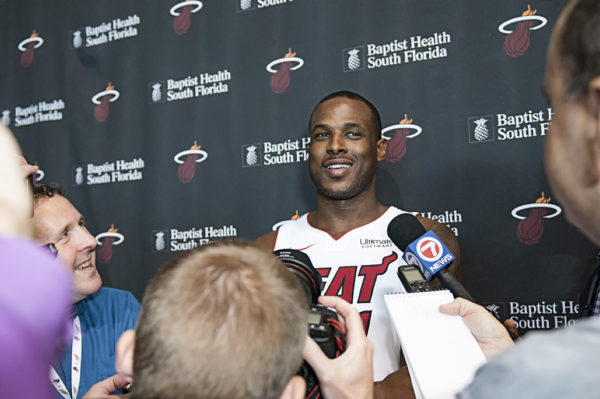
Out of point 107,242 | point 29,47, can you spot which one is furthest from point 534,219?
point 29,47

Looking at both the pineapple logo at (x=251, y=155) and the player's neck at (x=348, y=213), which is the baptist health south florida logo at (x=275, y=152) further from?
the player's neck at (x=348, y=213)

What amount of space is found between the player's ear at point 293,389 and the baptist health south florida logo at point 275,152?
163 centimetres

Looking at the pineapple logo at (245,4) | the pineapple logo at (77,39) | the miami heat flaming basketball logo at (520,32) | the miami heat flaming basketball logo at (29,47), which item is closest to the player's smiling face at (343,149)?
the miami heat flaming basketball logo at (520,32)

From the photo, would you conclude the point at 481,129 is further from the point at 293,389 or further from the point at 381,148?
the point at 293,389

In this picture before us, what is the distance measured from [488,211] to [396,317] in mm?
1280

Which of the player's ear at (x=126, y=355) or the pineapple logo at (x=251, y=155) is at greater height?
the pineapple logo at (x=251, y=155)

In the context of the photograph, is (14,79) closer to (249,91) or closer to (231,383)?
(249,91)

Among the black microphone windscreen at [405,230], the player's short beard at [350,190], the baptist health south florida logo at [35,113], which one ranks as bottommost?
the black microphone windscreen at [405,230]

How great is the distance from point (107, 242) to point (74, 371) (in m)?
1.22

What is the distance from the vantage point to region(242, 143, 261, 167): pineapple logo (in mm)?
2254

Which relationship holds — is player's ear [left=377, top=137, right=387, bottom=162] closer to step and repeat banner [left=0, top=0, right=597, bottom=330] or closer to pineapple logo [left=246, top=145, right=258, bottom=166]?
step and repeat banner [left=0, top=0, right=597, bottom=330]

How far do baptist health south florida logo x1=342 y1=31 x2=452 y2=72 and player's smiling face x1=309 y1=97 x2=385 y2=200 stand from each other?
0.29m

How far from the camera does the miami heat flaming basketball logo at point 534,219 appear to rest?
186 cm

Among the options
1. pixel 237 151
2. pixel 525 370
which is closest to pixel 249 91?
pixel 237 151
